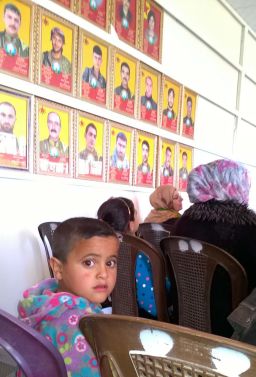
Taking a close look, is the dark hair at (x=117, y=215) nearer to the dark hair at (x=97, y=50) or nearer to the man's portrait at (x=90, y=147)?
the man's portrait at (x=90, y=147)

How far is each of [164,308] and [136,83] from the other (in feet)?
6.70

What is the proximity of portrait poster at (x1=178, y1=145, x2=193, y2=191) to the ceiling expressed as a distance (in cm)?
184

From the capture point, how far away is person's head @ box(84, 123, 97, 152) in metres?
2.61

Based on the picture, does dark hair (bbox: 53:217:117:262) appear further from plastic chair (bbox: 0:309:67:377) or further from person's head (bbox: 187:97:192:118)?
person's head (bbox: 187:97:192:118)

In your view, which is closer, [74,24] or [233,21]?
[74,24]

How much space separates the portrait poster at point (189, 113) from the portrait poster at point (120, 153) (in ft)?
2.99

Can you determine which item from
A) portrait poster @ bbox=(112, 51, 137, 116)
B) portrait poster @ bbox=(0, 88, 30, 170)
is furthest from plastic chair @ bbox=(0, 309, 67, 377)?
portrait poster @ bbox=(112, 51, 137, 116)

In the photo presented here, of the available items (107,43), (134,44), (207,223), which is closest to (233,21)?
(134,44)

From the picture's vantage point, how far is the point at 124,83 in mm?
2910

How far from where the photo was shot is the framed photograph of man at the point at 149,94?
3.11 metres

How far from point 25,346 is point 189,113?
3533mm

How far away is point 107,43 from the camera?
2717mm

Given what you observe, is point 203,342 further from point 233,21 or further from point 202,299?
point 233,21

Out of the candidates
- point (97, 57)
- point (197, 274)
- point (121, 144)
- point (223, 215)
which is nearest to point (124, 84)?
point (97, 57)
